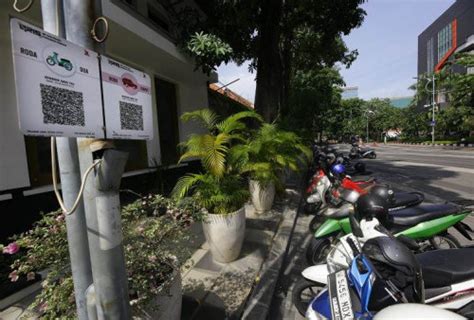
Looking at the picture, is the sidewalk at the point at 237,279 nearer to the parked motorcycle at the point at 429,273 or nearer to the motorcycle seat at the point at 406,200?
the parked motorcycle at the point at 429,273

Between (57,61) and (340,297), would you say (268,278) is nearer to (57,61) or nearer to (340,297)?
(340,297)

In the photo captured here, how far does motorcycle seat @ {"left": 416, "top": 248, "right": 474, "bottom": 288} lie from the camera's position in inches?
66.8

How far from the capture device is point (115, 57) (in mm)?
4453

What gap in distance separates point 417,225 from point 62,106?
332cm

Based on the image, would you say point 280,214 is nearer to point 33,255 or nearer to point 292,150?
point 292,150

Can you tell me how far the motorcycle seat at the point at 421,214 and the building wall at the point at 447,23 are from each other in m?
46.0

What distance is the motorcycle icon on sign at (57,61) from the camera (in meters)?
0.75

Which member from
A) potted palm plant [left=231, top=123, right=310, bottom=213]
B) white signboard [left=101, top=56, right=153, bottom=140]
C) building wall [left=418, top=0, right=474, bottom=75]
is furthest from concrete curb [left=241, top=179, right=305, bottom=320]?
building wall [left=418, top=0, right=474, bottom=75]

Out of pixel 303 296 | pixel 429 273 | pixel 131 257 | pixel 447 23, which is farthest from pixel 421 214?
pixel 447 23

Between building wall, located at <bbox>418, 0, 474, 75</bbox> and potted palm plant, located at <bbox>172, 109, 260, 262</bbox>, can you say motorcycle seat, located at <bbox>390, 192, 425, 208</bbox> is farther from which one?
building wall, located at <bbox>418, 0, 474, 75</bbox>

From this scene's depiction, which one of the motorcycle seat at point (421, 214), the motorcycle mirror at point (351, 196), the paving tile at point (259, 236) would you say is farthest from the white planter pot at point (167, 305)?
the motorcycle seat at point (421, 214)

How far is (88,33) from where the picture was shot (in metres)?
0.90

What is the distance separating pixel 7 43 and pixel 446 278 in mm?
4691

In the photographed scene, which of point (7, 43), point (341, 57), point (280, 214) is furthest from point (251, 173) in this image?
point (341, 57)
